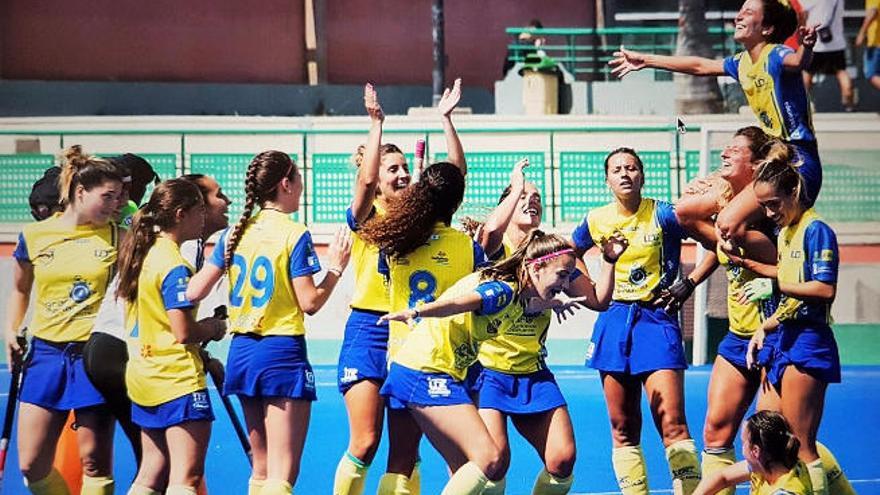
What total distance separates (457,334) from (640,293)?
1.51 metres

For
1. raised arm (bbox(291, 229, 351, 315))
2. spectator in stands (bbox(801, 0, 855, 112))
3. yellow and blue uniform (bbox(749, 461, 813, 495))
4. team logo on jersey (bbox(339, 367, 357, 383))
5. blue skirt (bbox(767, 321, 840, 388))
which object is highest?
spectator in stands (bbox(801, 0, 855, 112))

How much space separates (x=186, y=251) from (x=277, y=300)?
6433mm

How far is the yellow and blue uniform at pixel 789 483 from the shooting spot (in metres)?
6.99

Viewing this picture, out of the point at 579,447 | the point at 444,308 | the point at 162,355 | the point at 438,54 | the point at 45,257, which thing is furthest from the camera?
the point at 438,54

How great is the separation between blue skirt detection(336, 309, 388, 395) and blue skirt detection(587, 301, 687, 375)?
1.15 m

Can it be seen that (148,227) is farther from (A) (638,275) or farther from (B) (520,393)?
(A) (638,275)

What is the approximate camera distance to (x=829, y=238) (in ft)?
23.7

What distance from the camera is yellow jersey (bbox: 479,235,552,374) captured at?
7422 millimetres

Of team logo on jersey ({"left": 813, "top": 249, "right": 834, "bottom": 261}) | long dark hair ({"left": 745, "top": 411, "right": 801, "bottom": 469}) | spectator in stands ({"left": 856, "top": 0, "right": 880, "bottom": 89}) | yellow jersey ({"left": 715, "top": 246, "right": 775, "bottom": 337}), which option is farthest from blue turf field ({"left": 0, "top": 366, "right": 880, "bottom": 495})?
spectator in stands ({"left": 856, "top": 0, "right": 880, "bottom": 89})

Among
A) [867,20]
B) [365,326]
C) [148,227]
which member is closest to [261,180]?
[148,227]

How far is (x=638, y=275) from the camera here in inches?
318

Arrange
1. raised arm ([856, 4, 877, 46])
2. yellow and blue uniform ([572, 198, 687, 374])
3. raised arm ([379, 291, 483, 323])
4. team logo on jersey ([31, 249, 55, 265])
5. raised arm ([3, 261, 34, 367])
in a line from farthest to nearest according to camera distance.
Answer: raised arm ([856, 4, 877, 46]) < yellow and blue uniform ([572, 198, 687, 374]) < raised arm ([3, 261, 34, 367]) < team logo on jersey ([31, 249, 55, 265]) < raised arm ([379, 291, 483, 323])

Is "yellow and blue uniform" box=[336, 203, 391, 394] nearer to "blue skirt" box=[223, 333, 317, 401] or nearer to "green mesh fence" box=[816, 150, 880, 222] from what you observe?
"blue skirt" box=[223, 333, 317, 401]

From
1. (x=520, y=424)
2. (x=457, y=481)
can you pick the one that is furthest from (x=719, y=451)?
(x=457, y=481)
